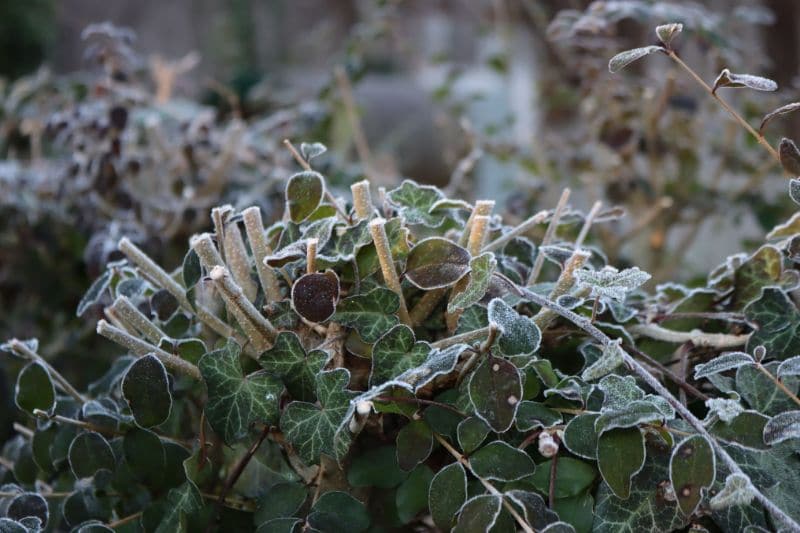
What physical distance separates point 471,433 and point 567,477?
0.06 meters

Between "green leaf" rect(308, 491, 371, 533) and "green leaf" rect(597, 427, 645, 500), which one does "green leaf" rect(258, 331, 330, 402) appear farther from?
"green leaf" rect(597, 427, 645, 500)

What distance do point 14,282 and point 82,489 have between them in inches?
33.3

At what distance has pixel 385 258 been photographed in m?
0.48

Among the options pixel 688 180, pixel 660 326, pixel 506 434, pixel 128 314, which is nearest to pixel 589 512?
pixel 506 434

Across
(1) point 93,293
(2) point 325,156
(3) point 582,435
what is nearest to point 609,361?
(3) point 582,435

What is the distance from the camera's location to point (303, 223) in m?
0.56

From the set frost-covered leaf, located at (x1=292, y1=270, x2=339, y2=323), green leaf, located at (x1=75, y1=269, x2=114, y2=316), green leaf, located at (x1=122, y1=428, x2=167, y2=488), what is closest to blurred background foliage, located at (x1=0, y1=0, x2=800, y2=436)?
green leaf, located at (x1=75, y1=269, x2=114, y2=316)

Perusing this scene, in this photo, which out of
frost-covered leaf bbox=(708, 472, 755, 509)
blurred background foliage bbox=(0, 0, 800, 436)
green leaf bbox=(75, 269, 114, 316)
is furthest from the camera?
blurred background foliage bbox=(0, 0, 800, 436)

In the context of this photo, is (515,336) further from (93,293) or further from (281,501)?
(93,293)

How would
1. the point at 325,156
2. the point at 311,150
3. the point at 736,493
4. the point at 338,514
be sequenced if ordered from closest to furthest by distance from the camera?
the point at 736,493
the point at 338,514
the point at 311,150
the point at 325,156

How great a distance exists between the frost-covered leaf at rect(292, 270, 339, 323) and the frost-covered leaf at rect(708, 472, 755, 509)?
24 centimetres

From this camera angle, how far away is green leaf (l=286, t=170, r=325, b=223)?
53 centimetres

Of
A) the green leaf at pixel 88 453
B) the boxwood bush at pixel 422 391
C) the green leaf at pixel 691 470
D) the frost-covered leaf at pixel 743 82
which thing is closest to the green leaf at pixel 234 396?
the boxwood bush at pixel 422 391

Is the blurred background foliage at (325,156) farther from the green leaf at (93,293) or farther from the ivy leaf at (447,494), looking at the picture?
the ivy leaf at (447,494)
